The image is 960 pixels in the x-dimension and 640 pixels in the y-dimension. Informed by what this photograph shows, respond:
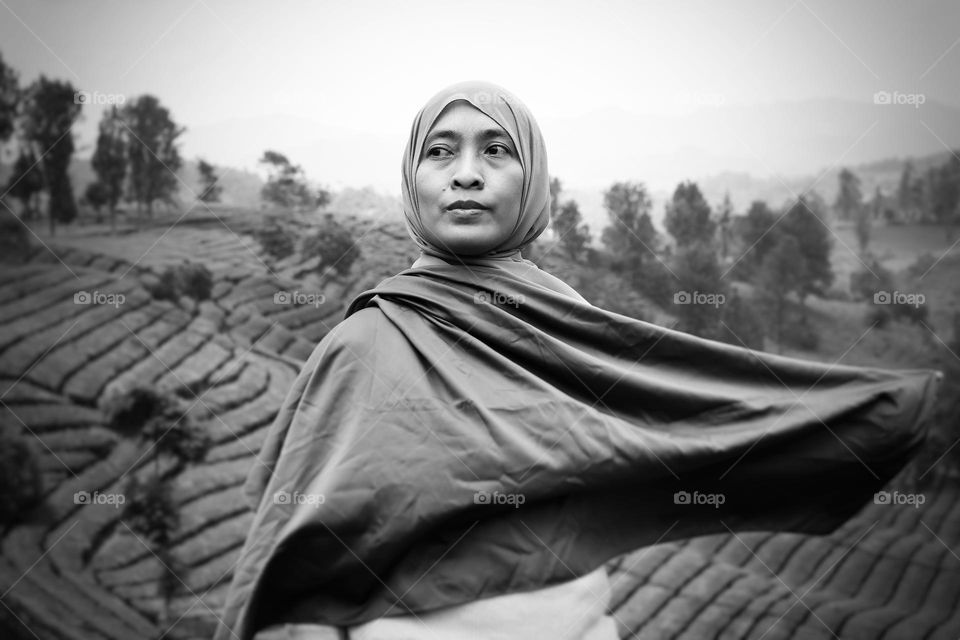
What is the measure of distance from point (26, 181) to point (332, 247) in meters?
→ 3.28

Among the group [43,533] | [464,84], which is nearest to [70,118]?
[43,533]

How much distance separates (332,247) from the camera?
7.77 m

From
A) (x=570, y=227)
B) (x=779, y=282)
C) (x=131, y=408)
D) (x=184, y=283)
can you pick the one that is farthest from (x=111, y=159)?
(x=779, y=282)

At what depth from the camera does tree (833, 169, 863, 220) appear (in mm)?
9727

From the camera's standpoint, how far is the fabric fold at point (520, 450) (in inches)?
53.4

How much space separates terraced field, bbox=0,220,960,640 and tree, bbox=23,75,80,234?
0.56 metres

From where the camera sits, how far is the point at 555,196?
305 inches

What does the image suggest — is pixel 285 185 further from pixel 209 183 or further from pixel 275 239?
pixel 209 183

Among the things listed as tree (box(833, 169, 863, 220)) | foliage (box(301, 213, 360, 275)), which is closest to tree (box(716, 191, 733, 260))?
tree (box(833, 169, 863, 220))

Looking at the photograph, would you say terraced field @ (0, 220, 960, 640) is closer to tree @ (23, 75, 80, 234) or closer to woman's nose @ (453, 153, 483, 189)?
tree @ (23, 75, 80, 234)

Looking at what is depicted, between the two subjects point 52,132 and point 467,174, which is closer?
point 467,174

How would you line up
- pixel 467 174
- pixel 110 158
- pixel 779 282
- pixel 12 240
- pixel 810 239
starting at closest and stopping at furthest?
A: 1. pixel 467 174
2. pixel 12 240
3. pixel 110 158
4. pixel 779 282
5. pixel 810 239

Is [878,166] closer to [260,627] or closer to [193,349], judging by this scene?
[193,349]

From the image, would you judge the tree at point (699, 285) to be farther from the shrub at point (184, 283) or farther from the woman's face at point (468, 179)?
the woman's face at point (468, 179)
